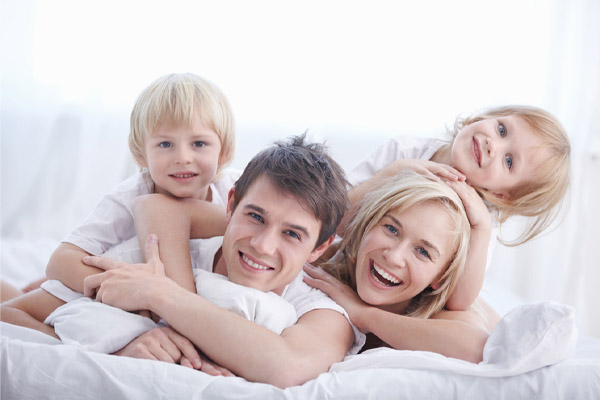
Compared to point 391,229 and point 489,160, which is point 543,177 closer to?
point 489,160

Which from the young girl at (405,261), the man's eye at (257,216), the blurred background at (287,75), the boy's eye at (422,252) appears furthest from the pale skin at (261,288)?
the blurred background at (287,75)

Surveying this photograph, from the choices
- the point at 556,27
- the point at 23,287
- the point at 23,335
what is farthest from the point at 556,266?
the point at 23,335

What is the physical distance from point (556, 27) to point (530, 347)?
2537 millimetres

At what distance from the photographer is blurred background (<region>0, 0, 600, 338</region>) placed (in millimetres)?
3010

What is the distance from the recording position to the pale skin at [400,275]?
1.35 metres

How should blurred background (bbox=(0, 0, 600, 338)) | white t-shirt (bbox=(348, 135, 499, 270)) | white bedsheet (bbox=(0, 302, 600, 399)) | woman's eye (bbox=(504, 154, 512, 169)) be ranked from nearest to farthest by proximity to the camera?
white bedsheet (bbox=(0, 302, 600, 399))
woman's eye (bbox=(504, 154, 512, 169))
white t-shirt (bbox=(348, 135, 499, 270))
blurred background (bbox=(0, 0, 600, 338))

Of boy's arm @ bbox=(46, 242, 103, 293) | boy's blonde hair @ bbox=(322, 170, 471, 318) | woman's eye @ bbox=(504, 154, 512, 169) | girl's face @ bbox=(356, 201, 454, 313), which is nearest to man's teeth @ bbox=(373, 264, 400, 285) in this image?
girl's face @ bbox=(356, 201, 454, 313)

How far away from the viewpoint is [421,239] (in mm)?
1421

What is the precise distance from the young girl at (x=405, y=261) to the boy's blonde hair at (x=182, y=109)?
0.45 metres

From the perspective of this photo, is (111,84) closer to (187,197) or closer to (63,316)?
(187,197)

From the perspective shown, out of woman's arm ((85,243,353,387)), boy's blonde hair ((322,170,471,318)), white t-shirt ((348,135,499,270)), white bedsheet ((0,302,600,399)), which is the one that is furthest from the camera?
white t-shirt ((348,135,499,270))

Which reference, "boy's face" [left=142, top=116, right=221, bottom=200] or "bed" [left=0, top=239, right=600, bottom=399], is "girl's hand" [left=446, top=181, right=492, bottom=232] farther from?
"boy's face" [left=142, top=116, right=221, bottom=200]

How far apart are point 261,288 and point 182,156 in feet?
1.48

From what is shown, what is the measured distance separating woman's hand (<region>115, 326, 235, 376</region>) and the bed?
73 millimetres
